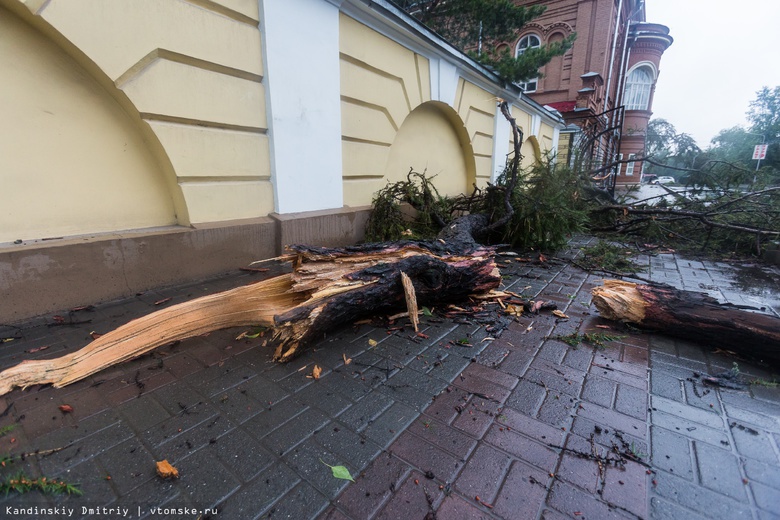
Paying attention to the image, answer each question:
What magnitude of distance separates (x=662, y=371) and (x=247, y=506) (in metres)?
2.56

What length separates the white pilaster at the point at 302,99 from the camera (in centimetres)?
381

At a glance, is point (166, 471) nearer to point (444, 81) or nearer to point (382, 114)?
point (382, 114)

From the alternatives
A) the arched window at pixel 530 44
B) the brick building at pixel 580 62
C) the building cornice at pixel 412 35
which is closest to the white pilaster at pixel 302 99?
the building cornice at pixel 412 35

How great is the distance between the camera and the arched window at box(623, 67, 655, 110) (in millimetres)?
29688

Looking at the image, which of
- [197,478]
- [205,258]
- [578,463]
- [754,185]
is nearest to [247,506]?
[197,478]

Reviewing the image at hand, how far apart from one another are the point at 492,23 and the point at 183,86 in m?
9.26

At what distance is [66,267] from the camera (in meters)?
2.71

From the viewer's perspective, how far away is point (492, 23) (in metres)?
9.41

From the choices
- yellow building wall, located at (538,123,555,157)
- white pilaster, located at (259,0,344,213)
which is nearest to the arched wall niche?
white pilaster, located at (259,0,344,213)

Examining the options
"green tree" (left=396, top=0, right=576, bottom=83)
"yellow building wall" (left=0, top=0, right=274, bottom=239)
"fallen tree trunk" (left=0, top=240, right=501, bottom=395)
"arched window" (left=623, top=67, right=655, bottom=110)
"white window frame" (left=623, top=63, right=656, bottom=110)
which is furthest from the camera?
"arched window" (left=623, top=67, right=655, bottom=110)

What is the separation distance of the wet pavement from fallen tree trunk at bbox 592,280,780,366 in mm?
116

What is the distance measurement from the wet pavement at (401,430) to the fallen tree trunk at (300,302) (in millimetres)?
105

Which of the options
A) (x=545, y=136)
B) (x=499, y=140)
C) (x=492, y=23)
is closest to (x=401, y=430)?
(x=499, y=140)

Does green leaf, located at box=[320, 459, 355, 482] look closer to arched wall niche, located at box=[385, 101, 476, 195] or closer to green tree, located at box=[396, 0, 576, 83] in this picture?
arched wall niche, located at box=[385, 101, 476, 195]
